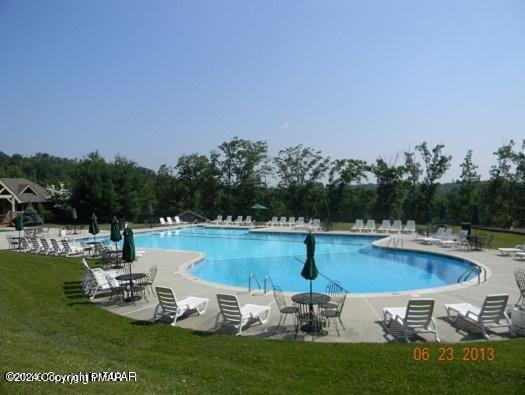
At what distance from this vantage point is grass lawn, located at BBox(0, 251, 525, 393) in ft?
15.3

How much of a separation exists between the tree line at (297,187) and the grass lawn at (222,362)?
19735 millimetres

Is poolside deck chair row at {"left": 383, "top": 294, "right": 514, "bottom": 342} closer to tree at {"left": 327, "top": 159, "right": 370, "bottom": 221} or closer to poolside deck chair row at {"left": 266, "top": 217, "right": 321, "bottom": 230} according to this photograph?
poolside deck chair row at {"left": 266, "top": 217, "right": 321, "bottom": 230}

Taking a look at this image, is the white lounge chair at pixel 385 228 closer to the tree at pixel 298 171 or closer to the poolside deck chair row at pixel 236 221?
the tree at pixel 298 171

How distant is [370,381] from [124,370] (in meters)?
3.20

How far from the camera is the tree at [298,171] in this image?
106 ft

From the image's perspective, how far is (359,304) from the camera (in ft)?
28.8

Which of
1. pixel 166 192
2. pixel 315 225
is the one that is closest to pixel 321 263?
pixel 315 225

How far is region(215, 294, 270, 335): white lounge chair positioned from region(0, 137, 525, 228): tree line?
1831 centimetres

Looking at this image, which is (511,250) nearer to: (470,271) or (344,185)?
(470,271)

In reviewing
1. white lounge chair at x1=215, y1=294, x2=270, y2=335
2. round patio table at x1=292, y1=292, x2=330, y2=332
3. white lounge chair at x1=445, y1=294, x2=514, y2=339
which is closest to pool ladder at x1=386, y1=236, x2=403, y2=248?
white lounge chair at x1=445, y1=294, x2=514, y2=339

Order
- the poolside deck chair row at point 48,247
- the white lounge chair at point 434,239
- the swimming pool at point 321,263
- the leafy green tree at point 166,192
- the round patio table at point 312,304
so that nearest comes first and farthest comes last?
1. the round patio table at point 312,304
2. the swimming pool at point 321,263
3. the poolside deck chair row at point 48,247
4. the white lounge chair at point 434,239
5. the leafy green tree at point 166,192

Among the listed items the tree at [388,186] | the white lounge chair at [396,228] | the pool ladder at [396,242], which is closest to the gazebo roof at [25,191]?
the tree at [388,186]

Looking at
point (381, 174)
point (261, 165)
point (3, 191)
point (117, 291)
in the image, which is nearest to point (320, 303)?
point (117, 291)

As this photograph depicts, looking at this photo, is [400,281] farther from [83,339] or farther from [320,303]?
[83,339]
